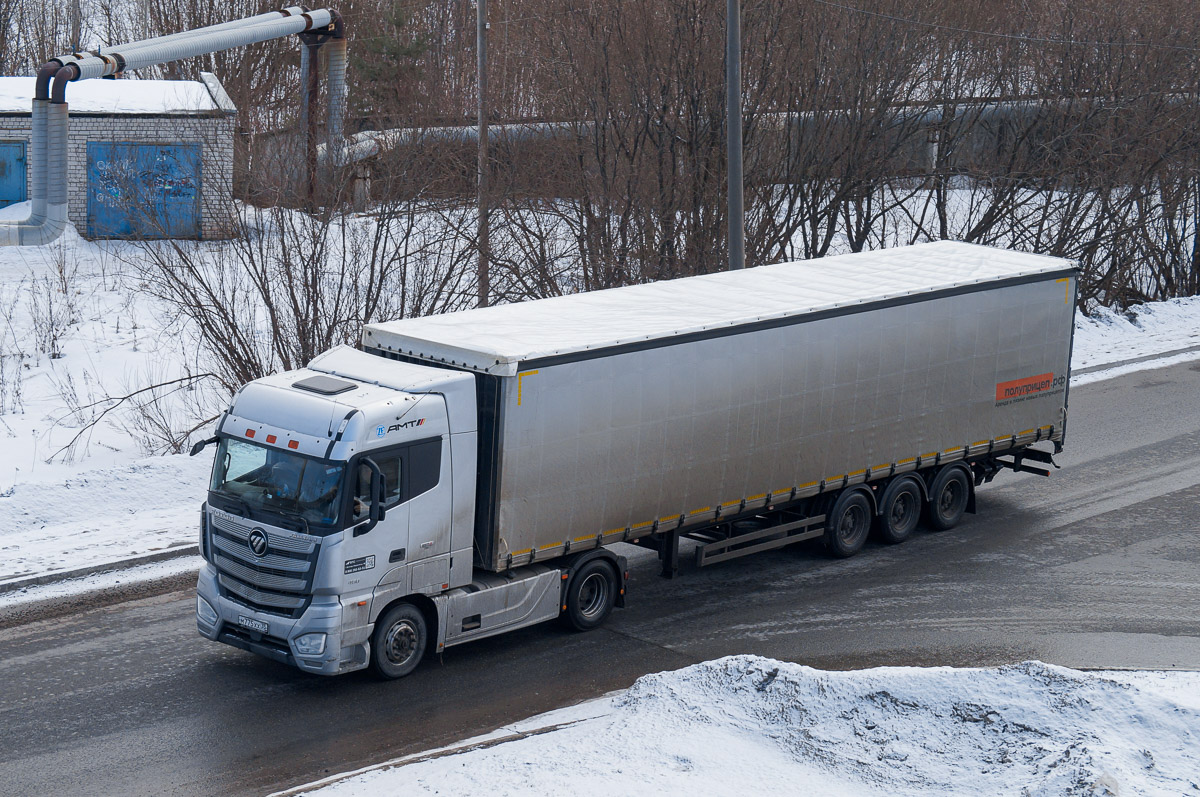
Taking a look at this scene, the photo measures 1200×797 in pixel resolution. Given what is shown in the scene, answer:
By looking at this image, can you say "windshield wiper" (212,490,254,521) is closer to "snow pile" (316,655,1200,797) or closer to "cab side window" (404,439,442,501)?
"cab side window" (404,439,442,501)

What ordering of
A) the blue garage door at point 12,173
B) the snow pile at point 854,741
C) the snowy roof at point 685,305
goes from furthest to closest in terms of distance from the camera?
the blue garage door at point 12,173 < the snowy roof at point 685,305 < the snow pile at point 854,741

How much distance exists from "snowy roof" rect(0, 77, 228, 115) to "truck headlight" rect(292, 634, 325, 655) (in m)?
22.1

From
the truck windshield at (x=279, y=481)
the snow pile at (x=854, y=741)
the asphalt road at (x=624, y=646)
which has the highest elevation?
the truck windshield at (x=279, y=481)

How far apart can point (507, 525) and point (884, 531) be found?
523 cm

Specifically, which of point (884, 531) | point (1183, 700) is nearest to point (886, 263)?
point (884, 531)

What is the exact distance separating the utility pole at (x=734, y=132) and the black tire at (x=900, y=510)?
4461 mm

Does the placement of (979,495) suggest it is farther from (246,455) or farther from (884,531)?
(246,455)

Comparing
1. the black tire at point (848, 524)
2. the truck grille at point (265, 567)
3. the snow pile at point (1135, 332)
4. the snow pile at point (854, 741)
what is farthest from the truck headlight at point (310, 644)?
the snow pile at point (1135, 332)

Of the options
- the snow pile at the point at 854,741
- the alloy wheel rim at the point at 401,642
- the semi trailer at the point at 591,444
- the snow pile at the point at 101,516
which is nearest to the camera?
the snow pile at the point at 854,741

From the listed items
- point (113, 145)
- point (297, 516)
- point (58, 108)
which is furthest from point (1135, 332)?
point (58, 108)

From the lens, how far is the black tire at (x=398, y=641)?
10.4m

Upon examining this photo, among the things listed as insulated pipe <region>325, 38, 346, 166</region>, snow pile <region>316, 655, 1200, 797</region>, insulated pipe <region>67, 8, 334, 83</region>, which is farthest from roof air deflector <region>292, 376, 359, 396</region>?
insulated pipe <region>67, 8, 334, 83</region>

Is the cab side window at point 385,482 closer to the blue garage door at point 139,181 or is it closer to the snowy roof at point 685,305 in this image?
the snowy roof at point 685,305

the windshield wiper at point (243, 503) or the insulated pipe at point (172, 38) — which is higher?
the insulated pipe at point (172, 38)
